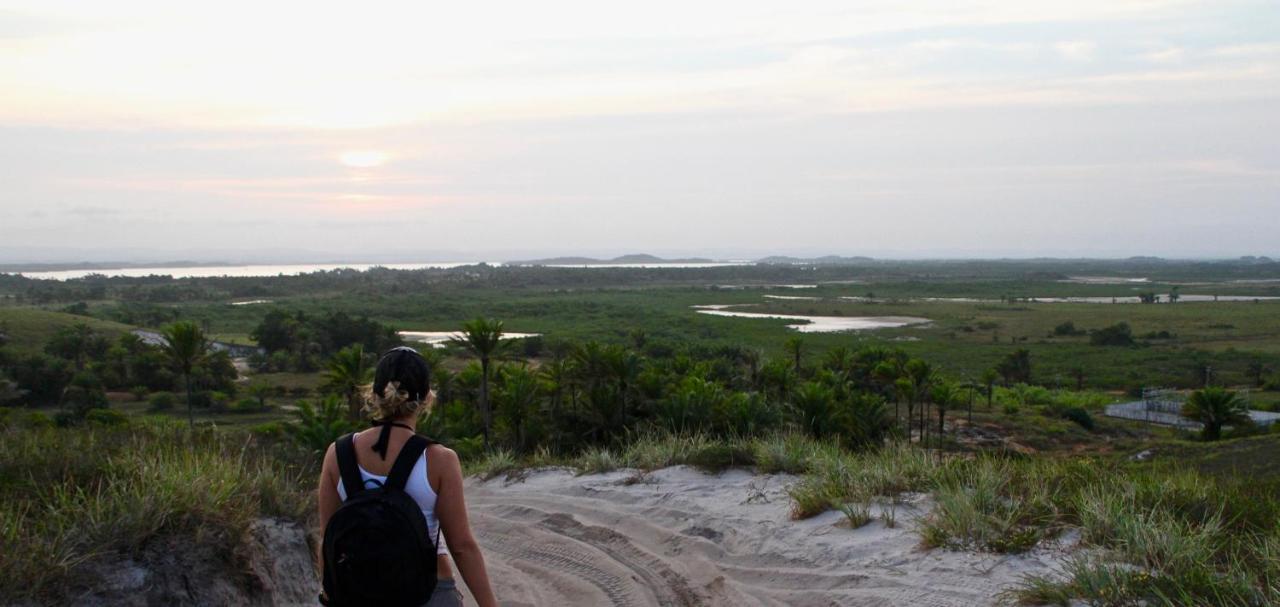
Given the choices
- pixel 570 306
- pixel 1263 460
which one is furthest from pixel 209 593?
pixel 570 306

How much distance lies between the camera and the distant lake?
325 feet

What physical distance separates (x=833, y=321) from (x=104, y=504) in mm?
109152

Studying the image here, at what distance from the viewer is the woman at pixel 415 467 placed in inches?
133

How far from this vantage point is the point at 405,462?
10.9ft

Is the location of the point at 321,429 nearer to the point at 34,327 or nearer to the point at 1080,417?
the point at 1080,417

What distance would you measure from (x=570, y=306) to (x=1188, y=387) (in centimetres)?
7863

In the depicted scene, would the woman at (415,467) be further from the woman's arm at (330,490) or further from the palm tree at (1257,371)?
the palm tree at (1257,371)

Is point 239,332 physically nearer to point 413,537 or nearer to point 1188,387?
point 1188,387

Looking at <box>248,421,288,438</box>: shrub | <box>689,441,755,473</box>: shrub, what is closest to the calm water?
<box>248,421,288,438</box>: shrub

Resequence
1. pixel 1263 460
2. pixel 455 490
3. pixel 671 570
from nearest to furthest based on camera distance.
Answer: pixel 455 490 < pixel 671 570 < pixel 1263 460

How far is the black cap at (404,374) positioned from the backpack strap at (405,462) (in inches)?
7.8

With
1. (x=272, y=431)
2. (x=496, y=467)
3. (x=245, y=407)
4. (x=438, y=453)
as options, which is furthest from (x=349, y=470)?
(x=245, y=407)

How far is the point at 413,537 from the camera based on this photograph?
10.5 ft

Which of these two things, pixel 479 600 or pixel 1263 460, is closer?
pixel 479 600
